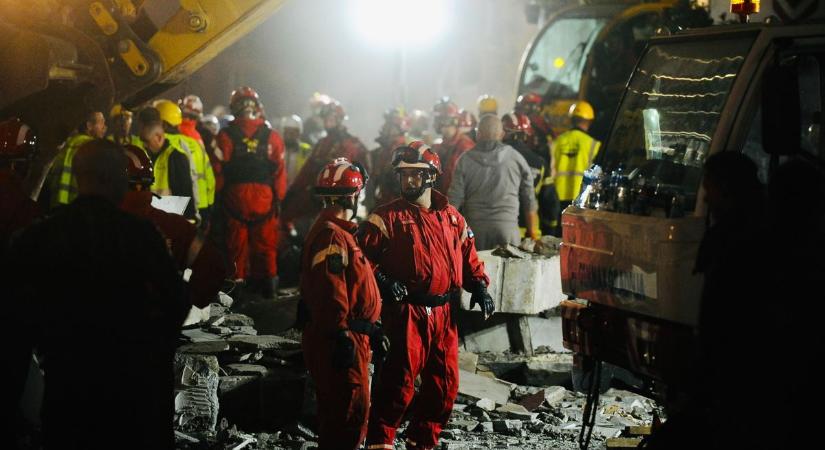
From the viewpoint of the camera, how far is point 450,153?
13219 mm

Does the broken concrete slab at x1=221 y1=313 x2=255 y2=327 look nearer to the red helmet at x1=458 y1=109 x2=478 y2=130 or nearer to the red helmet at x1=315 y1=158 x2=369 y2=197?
the red helmet at x1=315 y1=158 x2=369 y2=197

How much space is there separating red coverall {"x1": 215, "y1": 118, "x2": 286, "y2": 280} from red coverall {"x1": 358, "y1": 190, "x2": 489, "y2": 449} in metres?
5.33

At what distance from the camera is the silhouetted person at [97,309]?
4.25 meters

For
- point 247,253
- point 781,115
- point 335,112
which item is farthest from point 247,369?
point 335,112

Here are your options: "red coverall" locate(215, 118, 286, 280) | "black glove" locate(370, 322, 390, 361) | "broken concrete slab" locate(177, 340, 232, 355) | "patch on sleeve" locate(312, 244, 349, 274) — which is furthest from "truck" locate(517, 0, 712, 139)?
"patch on sleeve" locate(312, 244, 349, 274)

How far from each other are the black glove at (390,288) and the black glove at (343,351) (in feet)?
2.59

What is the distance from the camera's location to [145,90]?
9.72 meters

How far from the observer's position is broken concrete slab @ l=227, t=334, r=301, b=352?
26.2ft

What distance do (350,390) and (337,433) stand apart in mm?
256

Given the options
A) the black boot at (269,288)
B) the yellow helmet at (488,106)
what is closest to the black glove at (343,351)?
the black boot at (269,288)

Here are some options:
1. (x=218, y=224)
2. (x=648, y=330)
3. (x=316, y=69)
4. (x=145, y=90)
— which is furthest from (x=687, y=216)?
(x=316, y=69)

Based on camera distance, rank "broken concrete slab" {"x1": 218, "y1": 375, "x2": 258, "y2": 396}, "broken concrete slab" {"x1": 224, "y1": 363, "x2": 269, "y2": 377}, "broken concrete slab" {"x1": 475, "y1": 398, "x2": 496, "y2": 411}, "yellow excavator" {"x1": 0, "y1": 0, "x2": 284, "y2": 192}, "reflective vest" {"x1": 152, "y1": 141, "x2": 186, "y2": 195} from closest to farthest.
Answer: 1. "broken concrete slab" {"x1": 218, "y1": 375, "x2": 258, "y2": 396}
2. "broken concrete slab" {"x1": 224, "y1": 363, "x2": 269, "y2": 377}
3. "broken concrete slab" {"x1": 475, "y1": 398, "x2": 496, "y2": 411}
4. "yellow excavator" {"x1": 0, "y1": 0, "x2": 284, "y2": 192}
5. "reflective vest" {"x1": 152, "y1": 141, "x2": 186, "y2": 195}

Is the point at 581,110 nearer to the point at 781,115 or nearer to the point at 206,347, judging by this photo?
the point at 206,347

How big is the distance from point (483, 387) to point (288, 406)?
1823 mm
